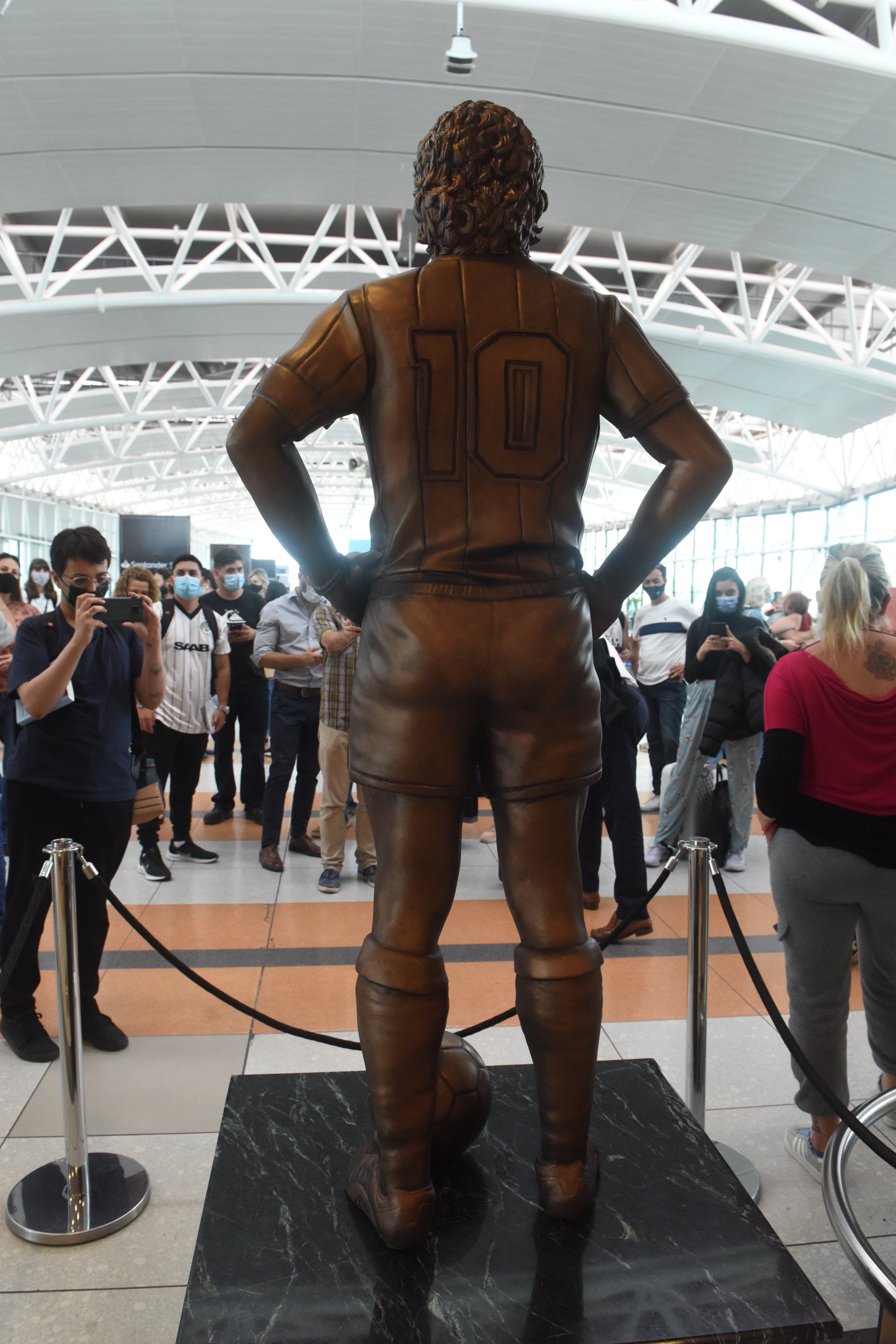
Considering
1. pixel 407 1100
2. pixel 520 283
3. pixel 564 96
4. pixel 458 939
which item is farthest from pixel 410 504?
pixel 564 96

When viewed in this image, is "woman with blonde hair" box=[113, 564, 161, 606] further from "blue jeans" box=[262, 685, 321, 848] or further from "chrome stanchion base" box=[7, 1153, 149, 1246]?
"chrome stanchion base" box=[7, 1153, 149, 1246]

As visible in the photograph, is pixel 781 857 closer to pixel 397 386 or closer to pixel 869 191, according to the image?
pixel 397 386

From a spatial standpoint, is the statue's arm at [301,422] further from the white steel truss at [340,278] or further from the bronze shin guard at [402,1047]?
the white steel truss at [340,278]

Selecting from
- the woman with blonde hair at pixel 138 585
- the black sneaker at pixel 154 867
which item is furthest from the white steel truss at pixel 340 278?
the black sneaker at pixel 154 867

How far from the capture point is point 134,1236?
2.45 metres

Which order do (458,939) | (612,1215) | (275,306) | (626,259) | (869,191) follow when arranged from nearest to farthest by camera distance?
(612,1215)
(458,939)
(869,191)
(626,259)
(275,306)

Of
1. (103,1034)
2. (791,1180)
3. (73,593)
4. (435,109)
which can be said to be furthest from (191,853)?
(435,109)

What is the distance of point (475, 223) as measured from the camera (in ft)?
6.22

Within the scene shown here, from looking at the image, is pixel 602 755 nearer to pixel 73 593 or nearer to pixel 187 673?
pixel 73 593

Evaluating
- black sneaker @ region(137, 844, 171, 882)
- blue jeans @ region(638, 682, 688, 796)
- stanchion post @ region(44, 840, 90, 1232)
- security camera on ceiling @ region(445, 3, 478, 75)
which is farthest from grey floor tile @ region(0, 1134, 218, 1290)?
security camera on ceiling @ region(445, 3, 478, 75)

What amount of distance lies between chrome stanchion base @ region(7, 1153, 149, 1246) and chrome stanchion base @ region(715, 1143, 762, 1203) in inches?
62.1

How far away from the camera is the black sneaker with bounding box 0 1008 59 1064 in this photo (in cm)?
337

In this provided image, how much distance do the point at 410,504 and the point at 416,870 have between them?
72 centimetres

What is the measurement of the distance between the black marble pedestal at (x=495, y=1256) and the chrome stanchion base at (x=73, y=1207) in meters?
0.46
